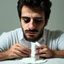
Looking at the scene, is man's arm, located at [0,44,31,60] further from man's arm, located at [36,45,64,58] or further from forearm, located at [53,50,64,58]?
forearm, located at [53,50,64,58]

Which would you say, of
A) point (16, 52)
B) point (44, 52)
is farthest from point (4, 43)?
point (44, 52)

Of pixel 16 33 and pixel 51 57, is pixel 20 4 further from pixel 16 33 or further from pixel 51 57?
pixel 51 57

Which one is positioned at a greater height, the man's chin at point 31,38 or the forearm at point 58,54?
the man's chin at point 31,38

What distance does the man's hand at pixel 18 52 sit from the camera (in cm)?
102

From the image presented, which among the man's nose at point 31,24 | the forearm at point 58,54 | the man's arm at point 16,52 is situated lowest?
the forearm at point 58,54

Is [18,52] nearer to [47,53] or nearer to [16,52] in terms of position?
[16,52]

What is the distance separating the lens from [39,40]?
1.19 meters

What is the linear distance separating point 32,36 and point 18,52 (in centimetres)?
15

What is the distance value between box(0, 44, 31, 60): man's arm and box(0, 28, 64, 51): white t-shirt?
10 cm

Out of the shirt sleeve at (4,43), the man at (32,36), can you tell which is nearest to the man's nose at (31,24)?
the man at (32,36)

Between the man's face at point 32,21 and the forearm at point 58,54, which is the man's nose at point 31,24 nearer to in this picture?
the man's face at point 32,21

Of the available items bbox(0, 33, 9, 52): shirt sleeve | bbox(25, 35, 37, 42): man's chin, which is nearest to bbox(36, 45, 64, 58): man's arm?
bbox(25, 35, 37, 42): man's chin

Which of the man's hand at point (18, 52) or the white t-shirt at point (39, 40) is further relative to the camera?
the white t-shirt at point (39, 40)

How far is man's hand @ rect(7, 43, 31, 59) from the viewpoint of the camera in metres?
1.02
